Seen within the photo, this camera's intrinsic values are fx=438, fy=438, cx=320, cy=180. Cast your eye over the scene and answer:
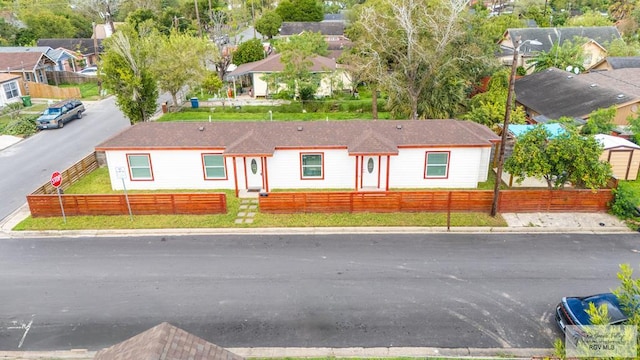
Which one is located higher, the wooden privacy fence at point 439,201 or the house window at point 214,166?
the house window at point 214,166

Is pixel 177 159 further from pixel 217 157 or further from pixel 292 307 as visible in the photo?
pixel 292 307

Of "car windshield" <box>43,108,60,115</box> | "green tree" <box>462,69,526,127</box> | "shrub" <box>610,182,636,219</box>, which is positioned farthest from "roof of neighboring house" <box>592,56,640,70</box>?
"car windshield" <box>43,108,60,115</box>

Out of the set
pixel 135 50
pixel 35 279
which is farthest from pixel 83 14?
pixel 35 279

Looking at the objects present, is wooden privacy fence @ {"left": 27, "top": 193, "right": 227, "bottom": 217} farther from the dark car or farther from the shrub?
the shrub

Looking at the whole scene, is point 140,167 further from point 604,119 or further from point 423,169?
point 604,119

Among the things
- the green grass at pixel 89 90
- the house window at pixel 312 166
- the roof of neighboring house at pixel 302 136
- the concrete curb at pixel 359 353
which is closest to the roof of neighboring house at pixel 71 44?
the green grass at pixel 89 90

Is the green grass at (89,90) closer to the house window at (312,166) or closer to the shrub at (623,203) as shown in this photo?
the house window at (312,166)
